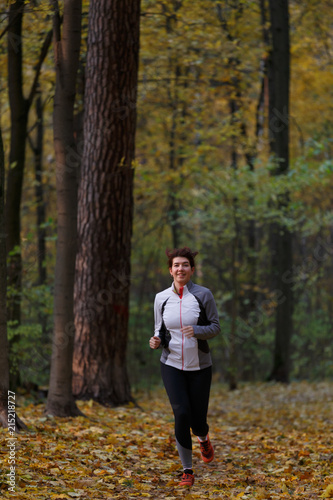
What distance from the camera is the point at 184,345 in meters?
5.22

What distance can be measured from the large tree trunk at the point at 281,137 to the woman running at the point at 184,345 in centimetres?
1048

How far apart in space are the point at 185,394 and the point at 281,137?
12378 millimetres

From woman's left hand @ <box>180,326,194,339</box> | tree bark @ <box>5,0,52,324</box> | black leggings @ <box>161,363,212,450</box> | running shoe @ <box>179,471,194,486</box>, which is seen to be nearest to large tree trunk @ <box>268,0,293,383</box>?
tree bark @ <box>5,0,52,324</box>

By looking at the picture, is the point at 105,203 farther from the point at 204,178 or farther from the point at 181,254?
the point at 204,178

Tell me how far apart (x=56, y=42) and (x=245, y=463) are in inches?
208

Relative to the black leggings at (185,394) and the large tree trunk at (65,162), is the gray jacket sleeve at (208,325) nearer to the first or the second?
the black leggings at (185,394)

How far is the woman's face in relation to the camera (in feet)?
17.4

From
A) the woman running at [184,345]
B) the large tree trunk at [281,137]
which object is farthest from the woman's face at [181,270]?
the large tree trunk at [281,137]

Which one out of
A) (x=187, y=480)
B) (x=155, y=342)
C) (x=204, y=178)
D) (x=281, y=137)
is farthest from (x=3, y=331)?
(x=281, y=137)

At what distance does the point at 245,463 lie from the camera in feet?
21.1

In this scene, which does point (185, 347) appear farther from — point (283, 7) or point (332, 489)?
point (283, 7)

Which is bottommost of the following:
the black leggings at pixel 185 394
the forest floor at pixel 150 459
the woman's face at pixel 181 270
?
the forest floor at pixel 150 459

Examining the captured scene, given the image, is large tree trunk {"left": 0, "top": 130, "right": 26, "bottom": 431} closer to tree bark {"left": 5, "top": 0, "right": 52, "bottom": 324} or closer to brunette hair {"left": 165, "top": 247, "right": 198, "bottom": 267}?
brunette hair {"left": 165, "top": 247, "right": 198, "bottom": 267}

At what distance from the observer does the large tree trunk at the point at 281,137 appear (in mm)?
16156
